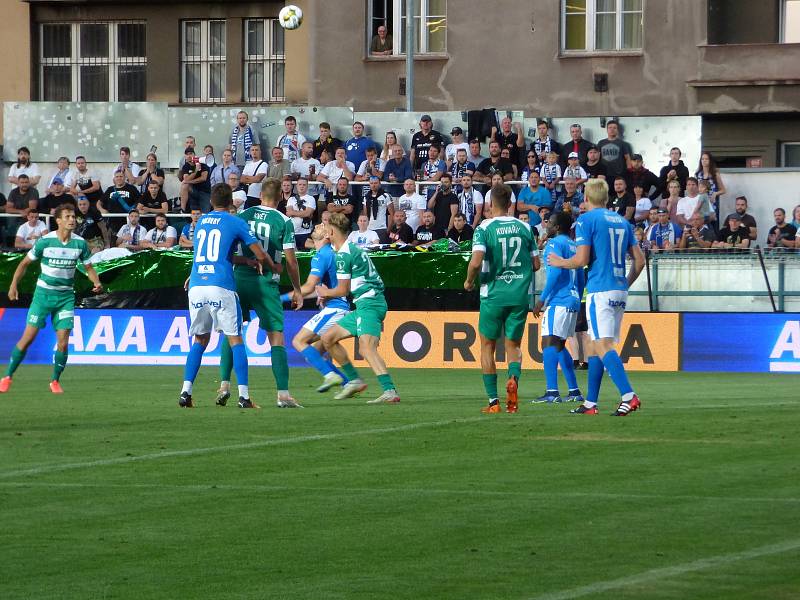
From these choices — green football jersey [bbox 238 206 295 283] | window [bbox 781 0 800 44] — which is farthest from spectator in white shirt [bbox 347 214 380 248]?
window [bbox 781 0 800 44]

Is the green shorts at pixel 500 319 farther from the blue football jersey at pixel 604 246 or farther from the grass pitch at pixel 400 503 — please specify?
the blue football jersey at pixel 604 246

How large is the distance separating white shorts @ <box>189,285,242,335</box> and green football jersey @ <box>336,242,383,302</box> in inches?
67.7

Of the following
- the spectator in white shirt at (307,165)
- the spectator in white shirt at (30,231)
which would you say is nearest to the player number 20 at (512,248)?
the spectator in white shirt at (307,165)

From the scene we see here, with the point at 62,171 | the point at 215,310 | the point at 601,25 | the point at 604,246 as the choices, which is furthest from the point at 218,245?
the point at 601,25

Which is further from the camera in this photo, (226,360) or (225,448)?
(226,360)

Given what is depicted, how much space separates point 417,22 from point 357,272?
22.0m

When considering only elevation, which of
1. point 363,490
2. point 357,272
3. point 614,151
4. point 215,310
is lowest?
point 363,490

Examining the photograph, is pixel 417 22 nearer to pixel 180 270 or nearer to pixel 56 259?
pixel 180 270

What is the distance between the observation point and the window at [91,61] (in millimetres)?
43375

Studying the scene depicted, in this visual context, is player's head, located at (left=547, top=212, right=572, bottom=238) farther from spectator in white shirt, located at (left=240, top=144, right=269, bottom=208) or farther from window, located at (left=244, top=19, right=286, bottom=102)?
window, located at (left=244, top=19, right=286, bottom=102)

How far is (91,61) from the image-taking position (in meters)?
43.7

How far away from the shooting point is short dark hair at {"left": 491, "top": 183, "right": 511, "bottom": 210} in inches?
591

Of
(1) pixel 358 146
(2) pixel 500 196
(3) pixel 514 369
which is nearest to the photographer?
(2) pixel 500 196

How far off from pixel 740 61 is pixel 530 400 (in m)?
21.2
